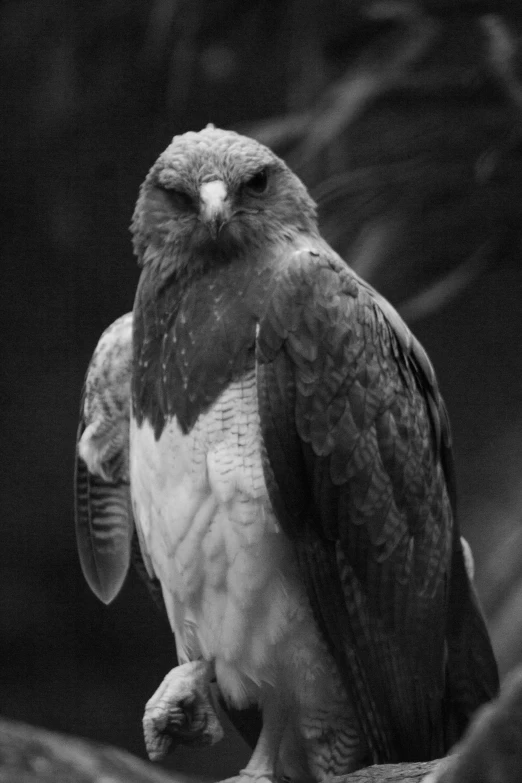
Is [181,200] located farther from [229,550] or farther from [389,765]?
[389,765]

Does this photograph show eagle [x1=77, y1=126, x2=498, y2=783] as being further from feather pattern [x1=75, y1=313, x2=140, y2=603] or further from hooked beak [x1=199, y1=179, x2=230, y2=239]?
feather pattern [x1=75, y1=313, x2=140, y2=603]

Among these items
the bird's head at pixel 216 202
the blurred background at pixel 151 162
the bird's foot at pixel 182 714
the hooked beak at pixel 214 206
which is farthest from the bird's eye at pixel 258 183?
the blurred background at pixel 151 162

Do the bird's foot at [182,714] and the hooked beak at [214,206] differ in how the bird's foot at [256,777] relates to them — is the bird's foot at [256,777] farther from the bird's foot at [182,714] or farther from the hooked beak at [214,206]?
the hooked beak at [214,206]

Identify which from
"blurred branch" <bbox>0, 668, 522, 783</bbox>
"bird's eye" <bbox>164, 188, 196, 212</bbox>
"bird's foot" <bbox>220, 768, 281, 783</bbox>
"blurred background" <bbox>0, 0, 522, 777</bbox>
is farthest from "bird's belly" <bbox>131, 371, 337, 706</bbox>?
"blurred background" <bbox>0, 0, 522, 777</bbox>

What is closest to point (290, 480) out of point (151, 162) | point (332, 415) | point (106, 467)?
point (332, 415)

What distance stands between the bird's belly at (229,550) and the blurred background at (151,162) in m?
1.21

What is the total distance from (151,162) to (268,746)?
3167mm

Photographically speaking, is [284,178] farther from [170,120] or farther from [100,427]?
[170,120]

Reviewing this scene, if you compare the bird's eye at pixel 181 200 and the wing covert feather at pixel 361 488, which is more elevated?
the bird's eye at pixel 181 200

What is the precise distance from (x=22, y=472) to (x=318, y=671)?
124 inches

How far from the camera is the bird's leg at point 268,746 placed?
10.1 feet

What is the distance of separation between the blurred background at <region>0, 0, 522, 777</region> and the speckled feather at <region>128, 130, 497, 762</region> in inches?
41.8

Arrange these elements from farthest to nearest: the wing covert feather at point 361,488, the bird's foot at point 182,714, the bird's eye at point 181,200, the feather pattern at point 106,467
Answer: the feather pattern at point 106,467 < the bird's eye at point 181,200 < the bird's foot at point 182,714 < the wing covert feather at point 361,488

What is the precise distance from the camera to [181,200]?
307 cm
